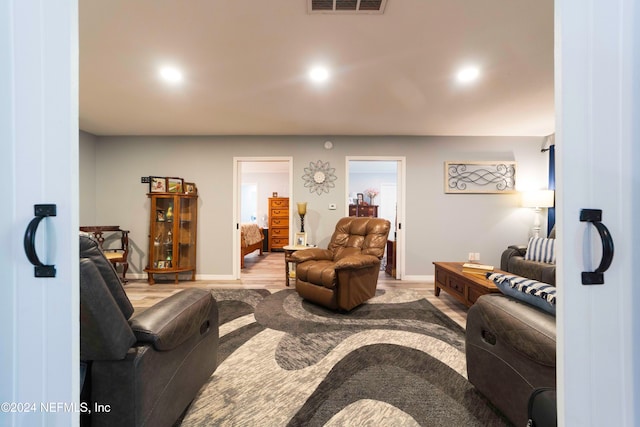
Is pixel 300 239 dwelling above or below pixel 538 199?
below

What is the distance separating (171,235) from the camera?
3.62 metres

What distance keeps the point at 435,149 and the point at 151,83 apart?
387cm

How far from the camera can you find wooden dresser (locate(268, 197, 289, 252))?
21.7 ft

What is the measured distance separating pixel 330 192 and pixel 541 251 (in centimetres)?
296

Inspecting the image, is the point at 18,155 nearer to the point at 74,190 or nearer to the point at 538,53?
the point at 74,190

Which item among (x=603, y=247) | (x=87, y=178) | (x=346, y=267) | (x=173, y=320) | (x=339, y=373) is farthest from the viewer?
(x=87, y=178)

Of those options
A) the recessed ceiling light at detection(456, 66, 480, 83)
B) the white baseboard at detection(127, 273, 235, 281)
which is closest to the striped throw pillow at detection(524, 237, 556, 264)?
the recessed ceiling light at detection(456, 66, 480, 83)

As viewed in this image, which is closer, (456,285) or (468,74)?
(468,74)

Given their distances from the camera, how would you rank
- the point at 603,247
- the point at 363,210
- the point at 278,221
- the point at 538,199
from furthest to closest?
the point at 278,221
the point at 363,210
the point at 538,199
the point at 603,247

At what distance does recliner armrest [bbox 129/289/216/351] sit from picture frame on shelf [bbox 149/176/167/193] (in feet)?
9.30

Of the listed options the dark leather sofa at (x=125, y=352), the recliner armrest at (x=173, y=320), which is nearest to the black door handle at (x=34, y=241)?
the dark leather sofa at (x=125, y=352)

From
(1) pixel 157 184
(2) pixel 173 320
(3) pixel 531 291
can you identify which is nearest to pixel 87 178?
(1) pixel 157 184

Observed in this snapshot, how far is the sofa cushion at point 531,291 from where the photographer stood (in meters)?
1.01

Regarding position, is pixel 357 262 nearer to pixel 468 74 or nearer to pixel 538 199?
pixel 468 74
